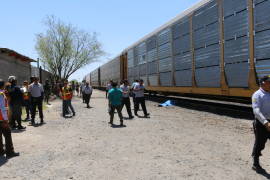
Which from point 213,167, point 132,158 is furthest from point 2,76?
point 213,167

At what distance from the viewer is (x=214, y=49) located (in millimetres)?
11758

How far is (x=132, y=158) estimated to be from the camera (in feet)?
19.3

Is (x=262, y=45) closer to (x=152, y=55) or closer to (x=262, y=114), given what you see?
(x=262, y=114)

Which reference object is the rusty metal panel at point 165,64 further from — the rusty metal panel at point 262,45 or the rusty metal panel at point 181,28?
the rusty metal panel at point 262,45

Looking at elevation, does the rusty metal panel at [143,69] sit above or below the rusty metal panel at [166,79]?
above

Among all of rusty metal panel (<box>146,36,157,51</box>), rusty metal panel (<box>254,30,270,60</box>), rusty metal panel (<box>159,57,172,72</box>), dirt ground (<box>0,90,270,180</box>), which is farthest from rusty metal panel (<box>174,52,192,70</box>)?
rusty metal panel (<box>254,30,270,60</box>)

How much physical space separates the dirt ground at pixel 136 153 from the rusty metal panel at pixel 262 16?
2.80 meters

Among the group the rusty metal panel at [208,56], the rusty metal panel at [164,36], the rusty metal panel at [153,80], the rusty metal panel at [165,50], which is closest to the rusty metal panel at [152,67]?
the rusty metal panel at [153,80]

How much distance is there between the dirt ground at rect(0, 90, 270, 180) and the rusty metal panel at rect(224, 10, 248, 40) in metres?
2.80

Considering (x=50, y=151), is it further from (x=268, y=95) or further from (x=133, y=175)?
(x=268, y=95)

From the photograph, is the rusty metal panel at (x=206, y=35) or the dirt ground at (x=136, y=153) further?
the rusty metal panel at (x=206, y=35)

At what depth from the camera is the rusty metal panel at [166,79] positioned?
16337mm

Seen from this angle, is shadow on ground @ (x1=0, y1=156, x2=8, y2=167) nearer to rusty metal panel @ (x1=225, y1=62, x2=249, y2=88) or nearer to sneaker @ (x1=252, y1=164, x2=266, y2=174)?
sneaker @ (x1=252, y1=164, x2=266, y2=174)

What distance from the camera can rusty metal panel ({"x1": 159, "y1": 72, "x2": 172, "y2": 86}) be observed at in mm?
16337
